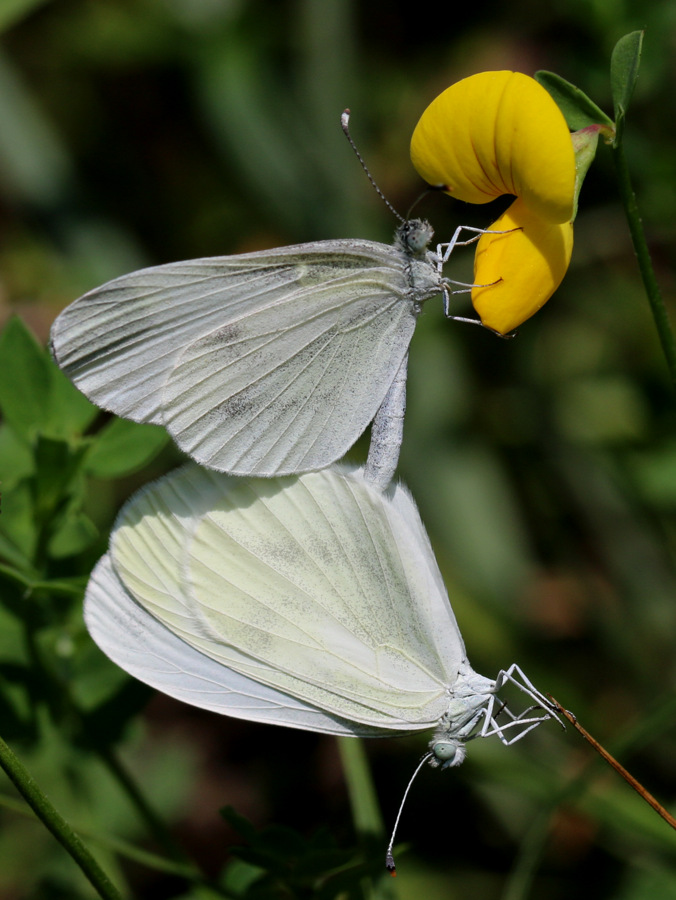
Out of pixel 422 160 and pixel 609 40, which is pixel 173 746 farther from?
pixel 609 40

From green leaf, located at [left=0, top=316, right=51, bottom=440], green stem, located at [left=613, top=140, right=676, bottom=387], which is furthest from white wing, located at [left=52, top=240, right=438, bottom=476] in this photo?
green stem, located at [left=613, top=140, right=676, bottom=387]

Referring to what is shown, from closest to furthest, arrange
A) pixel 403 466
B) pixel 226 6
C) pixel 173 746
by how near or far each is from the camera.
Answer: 1. pixel 173 746
2. pixel 403 466
3. pixel 226 6

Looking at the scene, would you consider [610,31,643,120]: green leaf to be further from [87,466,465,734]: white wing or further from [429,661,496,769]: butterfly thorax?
[429,661,496,769]: butterfly thorax

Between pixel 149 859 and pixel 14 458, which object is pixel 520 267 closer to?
pixel 14 458

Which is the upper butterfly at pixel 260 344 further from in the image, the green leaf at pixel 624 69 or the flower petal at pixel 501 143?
the green leaf at pixel 624 69

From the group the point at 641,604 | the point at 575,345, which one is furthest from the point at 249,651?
the point at 575,345

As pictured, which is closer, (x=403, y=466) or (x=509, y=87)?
(x=509, y=87)

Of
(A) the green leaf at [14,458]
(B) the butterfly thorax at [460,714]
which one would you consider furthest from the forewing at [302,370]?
(B) the butterfly thorax at [460,714]
